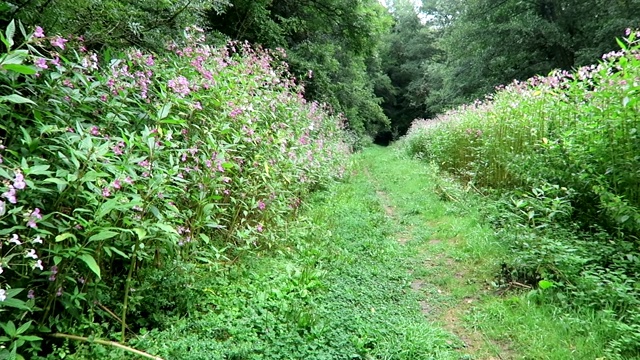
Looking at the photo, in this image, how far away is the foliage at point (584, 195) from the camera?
8.38 ft

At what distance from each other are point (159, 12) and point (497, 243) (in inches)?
183

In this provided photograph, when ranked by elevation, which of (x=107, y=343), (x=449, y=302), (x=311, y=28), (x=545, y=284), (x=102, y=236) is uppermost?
(x=311, y=28)

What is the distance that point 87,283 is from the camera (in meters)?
1.87

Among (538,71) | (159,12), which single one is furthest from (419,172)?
(538,71)

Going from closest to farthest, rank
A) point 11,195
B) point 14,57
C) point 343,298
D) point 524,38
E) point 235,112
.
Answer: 1. point 11,195
2. point 14,57
3. point 343,298
4. point 235,112
5. point 524,38

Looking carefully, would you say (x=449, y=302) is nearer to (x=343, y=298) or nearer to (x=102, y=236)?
(x=343, y=298)

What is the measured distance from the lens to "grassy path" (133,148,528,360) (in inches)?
81.8

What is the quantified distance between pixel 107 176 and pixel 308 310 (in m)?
1.56

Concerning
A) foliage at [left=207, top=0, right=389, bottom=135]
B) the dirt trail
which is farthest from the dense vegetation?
foliage at [left=207, top=0, right=389, bottom=135]

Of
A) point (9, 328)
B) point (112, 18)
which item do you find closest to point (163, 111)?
point (9, 328)

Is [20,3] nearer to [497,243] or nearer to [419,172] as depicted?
[497,243]

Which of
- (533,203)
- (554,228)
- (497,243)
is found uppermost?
(533,203)

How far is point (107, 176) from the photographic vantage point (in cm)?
172

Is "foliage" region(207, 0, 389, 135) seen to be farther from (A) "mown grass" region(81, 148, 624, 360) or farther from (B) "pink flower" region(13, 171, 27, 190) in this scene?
(B) "pink flower" region(13, 171, 27, 190)
